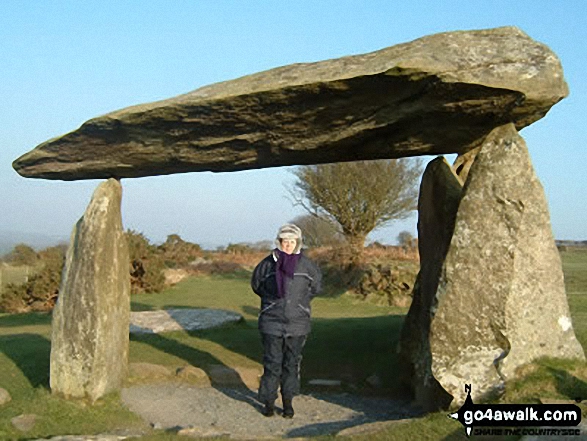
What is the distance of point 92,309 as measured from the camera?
866cm

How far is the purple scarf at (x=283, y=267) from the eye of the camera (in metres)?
8.18

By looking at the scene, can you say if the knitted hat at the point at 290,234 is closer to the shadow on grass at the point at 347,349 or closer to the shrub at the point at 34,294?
the shadow on grass at the point at 347,349

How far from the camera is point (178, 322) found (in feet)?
46.8

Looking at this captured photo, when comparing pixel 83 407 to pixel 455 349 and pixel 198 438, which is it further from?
pixel 455 349

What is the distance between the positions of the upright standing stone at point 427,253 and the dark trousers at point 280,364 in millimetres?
1756

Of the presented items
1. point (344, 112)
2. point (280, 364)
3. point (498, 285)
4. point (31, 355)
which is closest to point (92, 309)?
point (280, 364)

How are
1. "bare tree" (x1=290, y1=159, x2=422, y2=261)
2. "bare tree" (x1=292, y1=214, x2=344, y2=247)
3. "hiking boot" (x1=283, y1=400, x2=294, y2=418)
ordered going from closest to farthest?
"hiking boot" (x1=283, y1=400, x2=294, y2=418) < "bare tree" (x1=290, y1=159, x2=422, y2=261) < "bare tree" (x1=292, y1=214, x2=344, y2=247)

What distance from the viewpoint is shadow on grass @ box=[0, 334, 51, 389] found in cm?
962

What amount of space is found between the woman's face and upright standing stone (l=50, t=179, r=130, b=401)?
99.5 inches

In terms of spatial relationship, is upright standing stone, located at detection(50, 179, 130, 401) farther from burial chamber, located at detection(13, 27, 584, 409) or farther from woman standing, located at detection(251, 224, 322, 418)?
woman standing, located at detection(251, 224, 322, 418)

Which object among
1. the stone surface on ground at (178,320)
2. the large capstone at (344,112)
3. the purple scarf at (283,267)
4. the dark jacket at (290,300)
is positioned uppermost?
the large capstone at (344,112)

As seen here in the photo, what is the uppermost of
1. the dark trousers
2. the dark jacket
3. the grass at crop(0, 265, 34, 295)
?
the dark jacket

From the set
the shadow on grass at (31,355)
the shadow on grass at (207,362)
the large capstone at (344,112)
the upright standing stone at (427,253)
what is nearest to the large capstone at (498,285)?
the large capstone at (344,112)

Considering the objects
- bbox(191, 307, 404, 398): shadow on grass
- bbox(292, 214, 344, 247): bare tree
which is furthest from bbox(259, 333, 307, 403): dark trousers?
bbox(292, 214, 344, 247): bare tree
